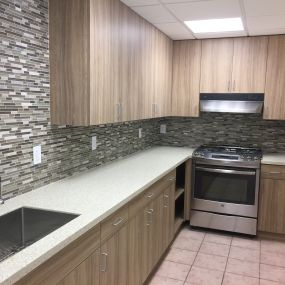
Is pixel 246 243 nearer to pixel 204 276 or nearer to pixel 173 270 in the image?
pixel 204 276

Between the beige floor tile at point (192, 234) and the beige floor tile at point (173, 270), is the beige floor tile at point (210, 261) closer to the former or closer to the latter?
the beige floor tile at point (173, 270)

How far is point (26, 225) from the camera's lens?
1.82m

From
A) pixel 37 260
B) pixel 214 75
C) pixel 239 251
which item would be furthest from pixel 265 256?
pixel 37 260

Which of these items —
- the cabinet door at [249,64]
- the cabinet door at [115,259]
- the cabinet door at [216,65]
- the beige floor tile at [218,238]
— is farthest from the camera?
the cabinet door at [216,65]

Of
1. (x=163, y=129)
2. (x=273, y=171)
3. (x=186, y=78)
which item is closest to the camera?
(x=273, y=171)

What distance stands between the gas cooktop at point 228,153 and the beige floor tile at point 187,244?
3.00 ft

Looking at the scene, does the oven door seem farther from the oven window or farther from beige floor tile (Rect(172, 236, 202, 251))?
beige floor tile (Rect(172, 236, 202, 251))

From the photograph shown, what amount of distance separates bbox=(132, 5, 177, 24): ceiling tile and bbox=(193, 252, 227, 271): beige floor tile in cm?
224

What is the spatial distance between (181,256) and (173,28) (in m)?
2.26

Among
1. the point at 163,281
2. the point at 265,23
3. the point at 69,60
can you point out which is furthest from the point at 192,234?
the point at 69,60

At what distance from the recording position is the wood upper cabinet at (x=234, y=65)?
365 centimetres

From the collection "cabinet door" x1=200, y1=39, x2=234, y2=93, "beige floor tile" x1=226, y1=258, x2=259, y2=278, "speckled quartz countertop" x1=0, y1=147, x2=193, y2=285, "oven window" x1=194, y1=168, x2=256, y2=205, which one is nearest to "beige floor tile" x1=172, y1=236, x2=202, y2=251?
"beige floor tile" x1=226, y1=258, x2=259, y2=278

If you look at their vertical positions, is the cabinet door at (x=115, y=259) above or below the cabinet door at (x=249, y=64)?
below

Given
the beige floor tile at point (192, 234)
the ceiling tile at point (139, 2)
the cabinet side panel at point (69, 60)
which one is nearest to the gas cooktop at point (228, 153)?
the beige floor tile at point (192, 234)
